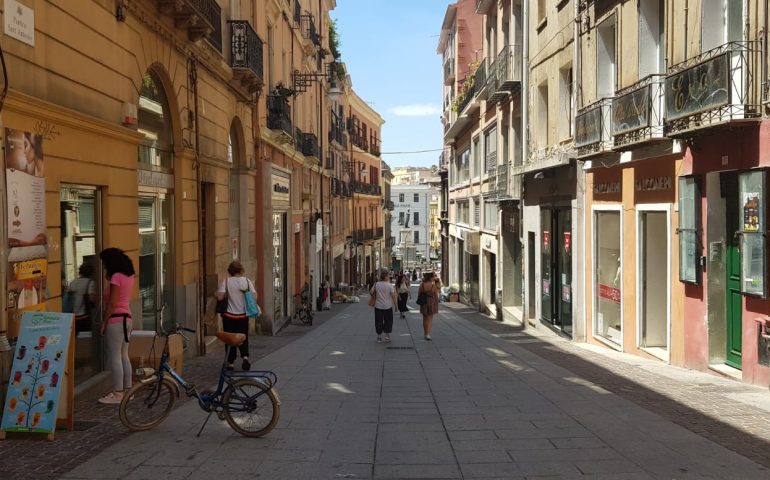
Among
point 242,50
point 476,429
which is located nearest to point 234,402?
point 476,429

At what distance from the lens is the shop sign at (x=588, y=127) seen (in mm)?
14746

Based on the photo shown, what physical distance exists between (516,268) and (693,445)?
19.5m

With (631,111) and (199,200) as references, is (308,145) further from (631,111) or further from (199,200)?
(631,111)

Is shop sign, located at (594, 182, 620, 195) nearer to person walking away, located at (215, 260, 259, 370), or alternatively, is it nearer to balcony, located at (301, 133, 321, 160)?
person walking away, located at (215, 260, 259, 370)

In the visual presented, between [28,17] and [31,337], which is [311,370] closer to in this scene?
[31,337]

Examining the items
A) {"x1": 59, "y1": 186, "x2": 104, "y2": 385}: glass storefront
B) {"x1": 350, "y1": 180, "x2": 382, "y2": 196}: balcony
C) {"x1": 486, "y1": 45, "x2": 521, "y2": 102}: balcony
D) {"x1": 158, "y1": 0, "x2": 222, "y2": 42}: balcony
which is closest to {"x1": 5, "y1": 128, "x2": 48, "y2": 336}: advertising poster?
{"x1": 59, "y1": 186, "x2": 104, "y2": 385}: glass storefront

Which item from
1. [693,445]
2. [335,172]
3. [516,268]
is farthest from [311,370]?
[335,172]

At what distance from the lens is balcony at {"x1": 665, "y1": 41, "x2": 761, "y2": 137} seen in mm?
9320

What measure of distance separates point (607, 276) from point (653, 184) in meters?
3.23

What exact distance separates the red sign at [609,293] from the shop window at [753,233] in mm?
5352

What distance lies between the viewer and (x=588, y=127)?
15.3 m

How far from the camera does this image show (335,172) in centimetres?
4303

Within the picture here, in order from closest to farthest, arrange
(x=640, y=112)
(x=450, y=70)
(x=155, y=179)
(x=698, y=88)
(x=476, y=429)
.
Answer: (x=476, y=429)
(x=698, y=88)
(x=155, y=179)
(x=640, y=112)
(x=450, y=70)

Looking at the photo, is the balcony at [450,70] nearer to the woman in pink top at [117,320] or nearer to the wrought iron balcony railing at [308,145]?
the wrought iron balcony railing at [308,145]
